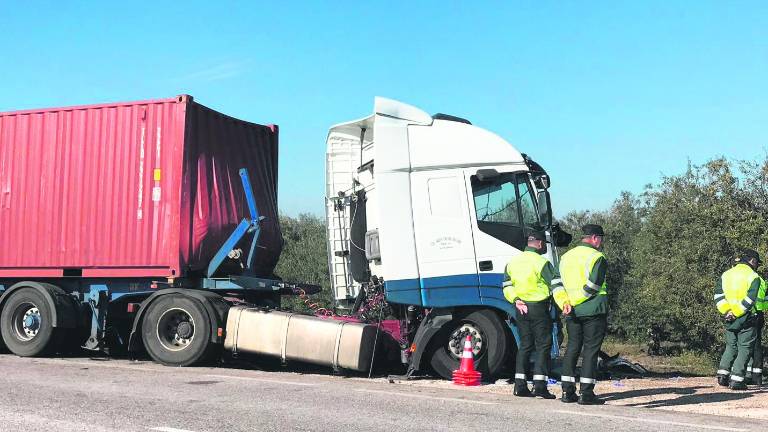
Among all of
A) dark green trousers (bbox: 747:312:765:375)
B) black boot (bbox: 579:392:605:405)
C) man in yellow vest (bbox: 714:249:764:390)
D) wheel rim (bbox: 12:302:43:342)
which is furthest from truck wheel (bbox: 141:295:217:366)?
dark green trousers (bbox: 747:312:765:375)

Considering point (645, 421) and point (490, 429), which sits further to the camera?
point (645, 421)

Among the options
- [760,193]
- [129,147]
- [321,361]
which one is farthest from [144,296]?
[760,193]

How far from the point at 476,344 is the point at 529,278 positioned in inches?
67.6

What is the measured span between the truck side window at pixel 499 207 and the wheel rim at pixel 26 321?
21.6 ft

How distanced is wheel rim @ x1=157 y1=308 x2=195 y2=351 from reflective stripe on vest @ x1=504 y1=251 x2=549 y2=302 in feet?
15.0

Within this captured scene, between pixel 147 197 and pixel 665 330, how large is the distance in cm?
1851

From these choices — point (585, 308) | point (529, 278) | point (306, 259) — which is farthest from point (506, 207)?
point (306, 259)

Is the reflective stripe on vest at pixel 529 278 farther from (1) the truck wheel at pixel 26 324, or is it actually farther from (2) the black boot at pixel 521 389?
(1) the truck wheel at pixel 26 324

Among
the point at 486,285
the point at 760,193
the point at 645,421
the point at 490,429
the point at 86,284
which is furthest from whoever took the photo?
the point at 760,193

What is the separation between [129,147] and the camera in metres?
11.7

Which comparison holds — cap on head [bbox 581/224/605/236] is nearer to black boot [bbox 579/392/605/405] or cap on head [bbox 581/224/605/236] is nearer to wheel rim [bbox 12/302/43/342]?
black boot [bbox 579/392/605/405]

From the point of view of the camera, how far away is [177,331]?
11.2 m

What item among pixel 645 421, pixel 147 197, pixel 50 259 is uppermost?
pixel 147 197

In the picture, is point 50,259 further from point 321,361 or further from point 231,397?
point 231,397
